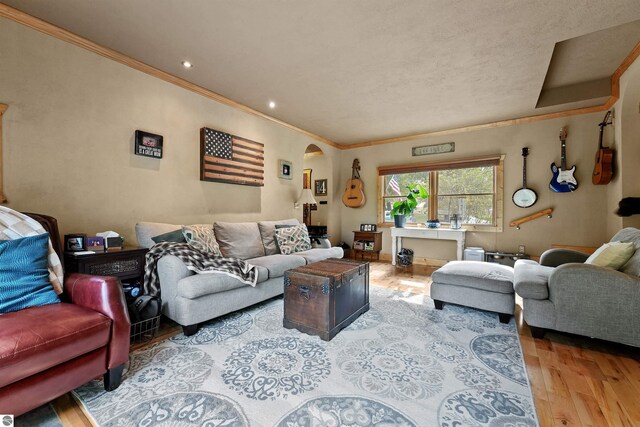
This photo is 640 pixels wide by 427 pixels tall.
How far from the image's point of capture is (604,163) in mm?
3701

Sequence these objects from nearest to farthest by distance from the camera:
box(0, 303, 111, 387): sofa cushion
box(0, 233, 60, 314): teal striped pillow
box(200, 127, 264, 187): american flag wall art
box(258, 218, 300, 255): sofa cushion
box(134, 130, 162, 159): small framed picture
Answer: box(0, 303, 111, 387): sofa cushion, box(0, 233, 60, 314): teal striped pillow, box(134, 130, 162, 159): small framed picture, box(200, 127, 264, 187): american flag wall art, box(258, 218, 300, 255): sofa cushion

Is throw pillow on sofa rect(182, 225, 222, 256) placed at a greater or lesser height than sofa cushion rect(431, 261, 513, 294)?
greater

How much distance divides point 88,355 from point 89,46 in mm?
2687

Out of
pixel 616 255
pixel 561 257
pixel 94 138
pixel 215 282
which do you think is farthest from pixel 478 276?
pixel 94 138

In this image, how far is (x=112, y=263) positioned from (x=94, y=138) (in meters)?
1.24

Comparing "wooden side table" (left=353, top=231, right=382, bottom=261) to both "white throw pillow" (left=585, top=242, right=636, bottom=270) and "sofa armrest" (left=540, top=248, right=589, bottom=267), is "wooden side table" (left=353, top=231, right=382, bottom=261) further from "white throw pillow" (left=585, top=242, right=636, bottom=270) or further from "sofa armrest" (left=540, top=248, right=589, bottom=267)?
"white throw pillow" (left=585, top=242, right=636, bottom=270)

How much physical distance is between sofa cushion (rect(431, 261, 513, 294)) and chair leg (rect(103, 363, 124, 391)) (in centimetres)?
272

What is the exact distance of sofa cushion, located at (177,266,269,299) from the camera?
2.26 m

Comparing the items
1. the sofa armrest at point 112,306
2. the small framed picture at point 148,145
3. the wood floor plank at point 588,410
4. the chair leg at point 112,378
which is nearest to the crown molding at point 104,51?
the small framed picture at point 148,145

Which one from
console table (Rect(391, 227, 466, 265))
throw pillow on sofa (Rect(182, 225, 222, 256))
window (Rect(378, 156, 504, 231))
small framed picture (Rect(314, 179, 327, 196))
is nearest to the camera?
throw pillow on sofa (Rect(182, 225, 222, 256))

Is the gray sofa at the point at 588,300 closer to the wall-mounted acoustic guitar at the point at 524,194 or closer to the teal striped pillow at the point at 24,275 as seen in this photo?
the wall-mounted acoustic guitar at the point at 524,194

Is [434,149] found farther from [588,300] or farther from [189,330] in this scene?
[189,330]

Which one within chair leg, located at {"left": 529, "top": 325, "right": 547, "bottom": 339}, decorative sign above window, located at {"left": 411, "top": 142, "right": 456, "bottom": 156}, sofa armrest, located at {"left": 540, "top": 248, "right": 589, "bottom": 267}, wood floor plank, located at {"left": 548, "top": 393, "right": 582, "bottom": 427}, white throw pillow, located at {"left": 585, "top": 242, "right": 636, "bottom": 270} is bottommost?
wood floor plank, located at {"left": 548, "top": 393, "right": 582, "bottom": 427}

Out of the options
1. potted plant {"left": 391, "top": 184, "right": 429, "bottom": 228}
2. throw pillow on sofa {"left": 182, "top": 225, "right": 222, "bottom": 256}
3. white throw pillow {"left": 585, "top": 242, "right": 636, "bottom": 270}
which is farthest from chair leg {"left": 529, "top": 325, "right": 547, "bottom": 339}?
potted plant {"left": 391, "top": 184, "right": 429, "bottom": 228}
